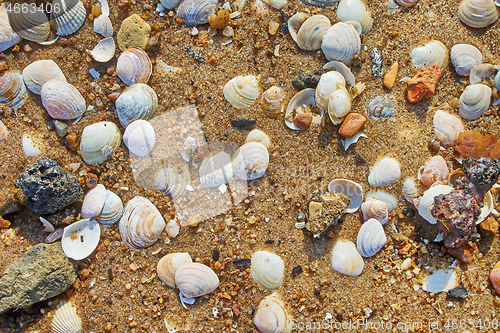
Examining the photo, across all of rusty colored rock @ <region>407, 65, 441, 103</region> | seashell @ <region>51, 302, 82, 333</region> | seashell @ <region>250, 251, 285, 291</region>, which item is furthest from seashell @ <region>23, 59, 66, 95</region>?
rusty colored rock @ <region>407, 65, 441, 103</region>

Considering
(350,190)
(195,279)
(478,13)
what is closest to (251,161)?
(350,190)

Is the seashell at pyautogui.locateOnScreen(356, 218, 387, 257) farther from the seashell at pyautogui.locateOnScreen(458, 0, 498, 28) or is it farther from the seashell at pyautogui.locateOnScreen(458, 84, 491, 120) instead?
the seashell at pyautogui.locateOnScreen(458, 0, 498, 28)

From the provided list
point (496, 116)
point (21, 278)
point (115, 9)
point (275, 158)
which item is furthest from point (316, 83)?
point (21, 278)

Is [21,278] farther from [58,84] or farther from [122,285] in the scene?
[58,84]

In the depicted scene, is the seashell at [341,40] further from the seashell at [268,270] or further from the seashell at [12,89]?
the seashell at [12,89]

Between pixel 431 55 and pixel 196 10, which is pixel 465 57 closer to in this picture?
pixel 431 55

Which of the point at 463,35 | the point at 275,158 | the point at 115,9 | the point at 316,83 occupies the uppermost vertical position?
the point at 115,9
